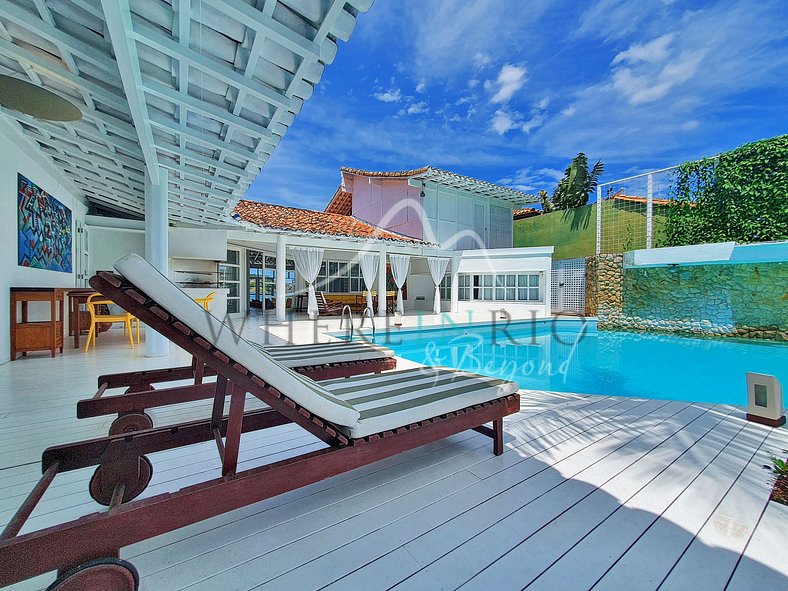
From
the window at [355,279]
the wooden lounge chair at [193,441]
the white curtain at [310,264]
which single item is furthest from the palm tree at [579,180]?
the wooden lounge chair at [193,441]

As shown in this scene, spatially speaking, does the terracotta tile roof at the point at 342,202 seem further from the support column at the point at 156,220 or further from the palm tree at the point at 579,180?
the support column at the point at 156,220

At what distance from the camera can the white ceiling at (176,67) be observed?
221 cm

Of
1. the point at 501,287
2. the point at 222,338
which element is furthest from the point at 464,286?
the point at 222,338

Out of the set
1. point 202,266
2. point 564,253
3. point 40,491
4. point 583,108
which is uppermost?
point 583,108

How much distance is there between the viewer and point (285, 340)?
622 centimetres

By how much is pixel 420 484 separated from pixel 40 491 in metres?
1.55

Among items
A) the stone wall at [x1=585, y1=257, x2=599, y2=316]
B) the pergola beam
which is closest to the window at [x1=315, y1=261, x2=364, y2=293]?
the stone wall at [x1=585, y1=257, x2=599, y2=316]

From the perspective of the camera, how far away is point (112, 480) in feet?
5.04

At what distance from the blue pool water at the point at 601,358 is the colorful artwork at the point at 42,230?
5.97 m

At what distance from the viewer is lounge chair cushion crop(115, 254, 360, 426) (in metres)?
1.19

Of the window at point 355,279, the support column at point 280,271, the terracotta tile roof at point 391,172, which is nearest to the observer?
the support column at point 280,271

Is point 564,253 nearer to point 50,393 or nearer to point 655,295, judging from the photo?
point 655,295

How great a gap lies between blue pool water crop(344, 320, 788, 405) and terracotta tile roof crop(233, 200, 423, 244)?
12.4 ft

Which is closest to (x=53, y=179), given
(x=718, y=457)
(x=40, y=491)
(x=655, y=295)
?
(x=40, y=491)
